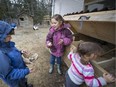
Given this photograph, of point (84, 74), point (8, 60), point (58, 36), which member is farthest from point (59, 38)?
point (84, 74)

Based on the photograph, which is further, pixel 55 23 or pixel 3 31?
pixel 55 23

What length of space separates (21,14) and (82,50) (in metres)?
8.63

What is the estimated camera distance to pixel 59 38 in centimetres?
209

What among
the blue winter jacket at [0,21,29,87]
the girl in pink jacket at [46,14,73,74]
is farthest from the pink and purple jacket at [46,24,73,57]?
the blue winter jacket at [0,21,29,87]

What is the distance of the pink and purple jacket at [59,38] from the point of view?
203 centimetres

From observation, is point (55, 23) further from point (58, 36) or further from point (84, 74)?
point (84, 74)

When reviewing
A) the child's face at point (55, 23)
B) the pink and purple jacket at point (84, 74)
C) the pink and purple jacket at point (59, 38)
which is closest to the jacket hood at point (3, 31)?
the pink and purple jacket at point (84, 74)

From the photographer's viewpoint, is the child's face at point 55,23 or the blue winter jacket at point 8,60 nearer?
the blue winter jacket at point 8,60

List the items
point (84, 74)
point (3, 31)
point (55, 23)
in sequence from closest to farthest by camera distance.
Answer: point (84, 74)
point (3, 31)
point (55, 23)

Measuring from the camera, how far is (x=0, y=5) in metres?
8.28

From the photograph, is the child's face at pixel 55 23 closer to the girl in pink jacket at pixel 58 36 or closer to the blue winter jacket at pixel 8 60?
the girl in pink jacket at pixel 58 36

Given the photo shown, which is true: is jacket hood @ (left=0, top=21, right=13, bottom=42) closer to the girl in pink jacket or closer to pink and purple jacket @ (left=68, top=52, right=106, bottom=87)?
pink and purple jacket @ (left=68, top=52, right=106, bottom=87)

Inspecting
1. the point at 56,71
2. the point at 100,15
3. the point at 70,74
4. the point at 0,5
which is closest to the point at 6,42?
the point at 70,74

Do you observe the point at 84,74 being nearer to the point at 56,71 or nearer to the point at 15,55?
the point at 15,55
